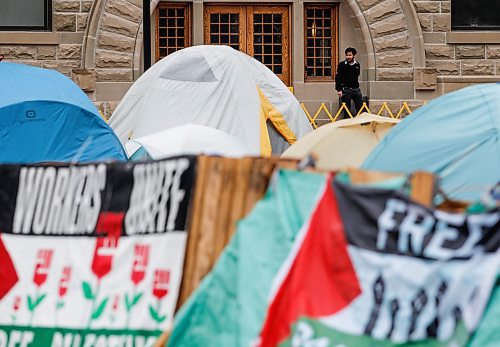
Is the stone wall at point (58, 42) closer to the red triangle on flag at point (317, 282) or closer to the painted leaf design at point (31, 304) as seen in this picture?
the painted leaf design at point (31, 304)

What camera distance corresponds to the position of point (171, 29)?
72.6 feet

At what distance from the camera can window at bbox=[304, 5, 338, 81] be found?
73.2 ft

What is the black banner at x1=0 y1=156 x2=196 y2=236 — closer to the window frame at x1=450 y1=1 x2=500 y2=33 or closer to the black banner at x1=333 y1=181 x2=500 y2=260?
the black banner at x1=333 y1=181 x2=500 y2=260

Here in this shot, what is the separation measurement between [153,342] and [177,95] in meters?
8.77

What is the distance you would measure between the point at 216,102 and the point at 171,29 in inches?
301

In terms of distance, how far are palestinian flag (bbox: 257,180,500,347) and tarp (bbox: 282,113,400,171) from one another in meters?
5.17

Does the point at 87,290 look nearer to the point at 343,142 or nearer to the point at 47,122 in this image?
the point at 47,122

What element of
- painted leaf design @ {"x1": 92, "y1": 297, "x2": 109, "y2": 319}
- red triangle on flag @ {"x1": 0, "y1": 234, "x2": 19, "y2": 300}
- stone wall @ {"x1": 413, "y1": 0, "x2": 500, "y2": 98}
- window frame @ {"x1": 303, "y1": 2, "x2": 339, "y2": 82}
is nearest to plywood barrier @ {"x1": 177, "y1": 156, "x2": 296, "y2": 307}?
painted leaf design @ {"x1": 92, "y1": 297, "x2": 109, "y2": 319}

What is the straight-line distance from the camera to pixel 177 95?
48.7ft

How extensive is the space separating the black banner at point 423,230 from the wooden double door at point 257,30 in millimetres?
16620

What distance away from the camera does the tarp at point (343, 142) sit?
11.2m

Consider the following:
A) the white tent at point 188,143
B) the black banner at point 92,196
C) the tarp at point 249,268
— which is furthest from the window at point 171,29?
the tarp at point 249,268

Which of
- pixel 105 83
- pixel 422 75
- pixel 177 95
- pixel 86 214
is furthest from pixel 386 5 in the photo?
pixel 86 214

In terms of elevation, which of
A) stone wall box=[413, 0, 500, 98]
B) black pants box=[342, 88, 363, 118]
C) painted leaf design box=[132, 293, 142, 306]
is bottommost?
painted leaf design box=[132, 293, 142, 306]
